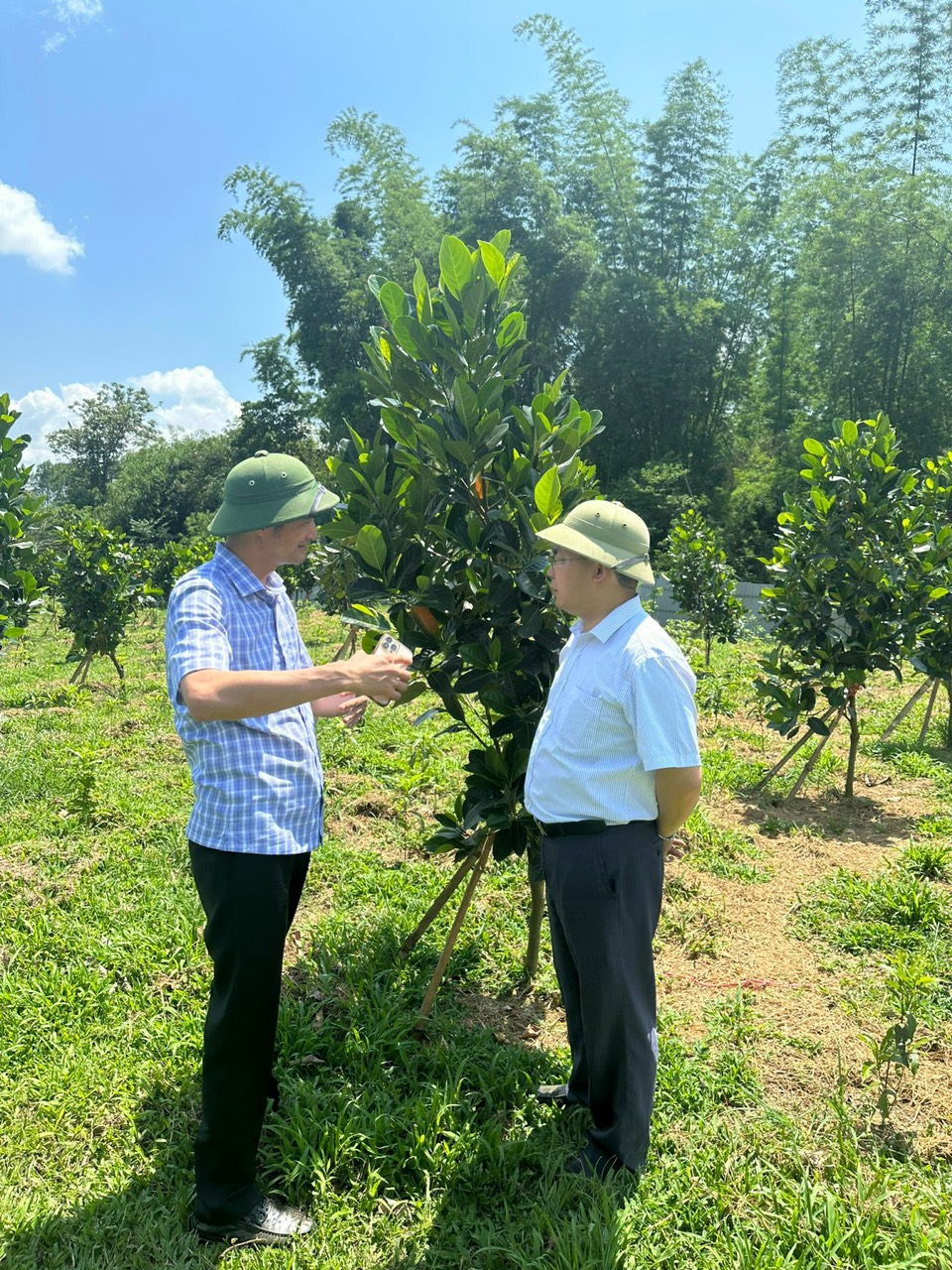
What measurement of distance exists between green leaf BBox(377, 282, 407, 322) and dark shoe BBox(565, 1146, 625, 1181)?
9.19 ft

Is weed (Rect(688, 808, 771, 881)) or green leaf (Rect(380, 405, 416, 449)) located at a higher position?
green leaf (Rect(380, 405, 416, 449))

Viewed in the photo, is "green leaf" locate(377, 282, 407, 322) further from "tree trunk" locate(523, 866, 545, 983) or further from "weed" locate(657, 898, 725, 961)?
"weed" locate(657, 898, 725, 961)

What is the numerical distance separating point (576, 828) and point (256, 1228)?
1408mm

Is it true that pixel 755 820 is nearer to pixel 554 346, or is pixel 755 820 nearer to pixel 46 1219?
pixel 46 1219

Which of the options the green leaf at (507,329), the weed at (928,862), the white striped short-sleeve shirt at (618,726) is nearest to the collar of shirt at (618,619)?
the white striped short-sleeve shirt at (618,726)

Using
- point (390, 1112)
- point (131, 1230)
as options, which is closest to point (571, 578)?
point (390, 1112)

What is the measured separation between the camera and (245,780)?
7.29ft

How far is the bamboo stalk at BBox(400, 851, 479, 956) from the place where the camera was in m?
3.46

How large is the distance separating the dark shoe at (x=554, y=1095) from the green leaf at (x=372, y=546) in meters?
1.86

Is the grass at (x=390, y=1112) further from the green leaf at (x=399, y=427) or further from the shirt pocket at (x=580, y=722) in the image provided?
the green leaf at (x=399, y=427)

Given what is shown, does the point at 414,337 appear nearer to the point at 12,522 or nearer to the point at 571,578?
the point at 571,578

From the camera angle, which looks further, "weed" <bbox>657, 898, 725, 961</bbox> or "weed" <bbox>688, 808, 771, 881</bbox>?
"weed" <bbox>688, 808, 771, 881</bbox>

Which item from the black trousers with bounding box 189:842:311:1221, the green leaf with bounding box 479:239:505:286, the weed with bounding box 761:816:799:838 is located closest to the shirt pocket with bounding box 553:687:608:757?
the black trousers with bounding box 189:842:311:1221

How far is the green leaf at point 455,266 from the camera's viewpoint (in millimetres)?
3068
